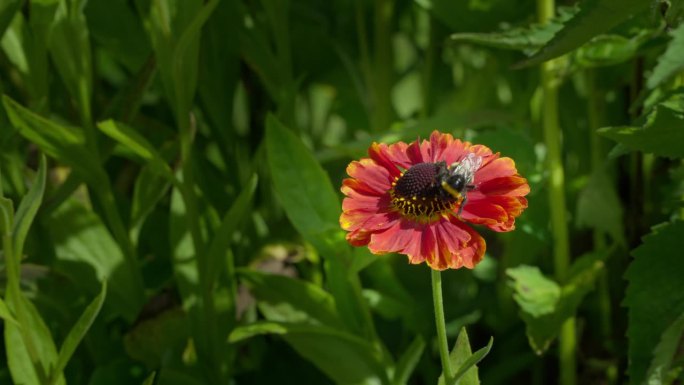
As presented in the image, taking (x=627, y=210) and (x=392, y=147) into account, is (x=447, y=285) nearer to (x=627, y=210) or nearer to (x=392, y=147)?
(x=627, y=210)

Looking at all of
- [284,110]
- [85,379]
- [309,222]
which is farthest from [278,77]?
[85,379]

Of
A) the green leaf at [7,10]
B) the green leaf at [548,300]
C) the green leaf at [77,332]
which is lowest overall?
the green leaf at [548,300]

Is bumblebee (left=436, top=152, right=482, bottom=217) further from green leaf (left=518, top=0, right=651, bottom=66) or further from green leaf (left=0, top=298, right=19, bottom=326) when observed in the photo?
green leaf (left=0, top=298, right=19, bottom=326)

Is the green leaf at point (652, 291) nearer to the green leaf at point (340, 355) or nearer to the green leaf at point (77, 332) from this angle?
the green leaf at point (340, 355)

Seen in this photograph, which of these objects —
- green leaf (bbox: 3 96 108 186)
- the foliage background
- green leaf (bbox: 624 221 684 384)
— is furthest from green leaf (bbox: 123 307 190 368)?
green leaf (bbox: 624 221 684 384)

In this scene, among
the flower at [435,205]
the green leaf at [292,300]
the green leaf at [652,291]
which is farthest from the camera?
the green leaf at [292,300]

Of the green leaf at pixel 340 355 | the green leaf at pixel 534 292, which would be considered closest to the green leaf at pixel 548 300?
the green leaf at pixel 534 292
